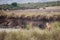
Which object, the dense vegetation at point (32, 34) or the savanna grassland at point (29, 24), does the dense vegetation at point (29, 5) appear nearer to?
the savanna grassland at point (29, 24)

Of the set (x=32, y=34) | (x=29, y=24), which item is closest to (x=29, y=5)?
(x=29, y=24)

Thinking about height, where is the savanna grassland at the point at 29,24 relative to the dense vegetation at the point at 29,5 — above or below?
below

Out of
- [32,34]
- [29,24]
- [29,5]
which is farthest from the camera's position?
[29,5]

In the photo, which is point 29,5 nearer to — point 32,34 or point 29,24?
point 29,24

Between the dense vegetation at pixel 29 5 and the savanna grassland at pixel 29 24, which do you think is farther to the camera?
the dense vegetation at pixel 29 5

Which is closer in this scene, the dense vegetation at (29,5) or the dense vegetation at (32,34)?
the dense vegetation at (32,34)

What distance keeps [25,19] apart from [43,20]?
495 mm

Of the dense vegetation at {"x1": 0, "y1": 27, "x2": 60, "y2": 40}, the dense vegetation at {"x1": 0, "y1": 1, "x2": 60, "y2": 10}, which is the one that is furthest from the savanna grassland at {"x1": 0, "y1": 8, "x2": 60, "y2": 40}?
the dense vegetation at {"x1": 0, "y1": 1, "x2": 60, "y2": 10}

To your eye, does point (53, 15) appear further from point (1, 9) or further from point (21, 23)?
point (1, 9)

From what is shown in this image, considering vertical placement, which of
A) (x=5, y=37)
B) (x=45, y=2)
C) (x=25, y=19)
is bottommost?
(x=5, y=37)

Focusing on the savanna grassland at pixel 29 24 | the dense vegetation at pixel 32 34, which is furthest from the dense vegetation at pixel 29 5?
the dense vegetation at pixel 32 34

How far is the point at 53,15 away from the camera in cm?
621

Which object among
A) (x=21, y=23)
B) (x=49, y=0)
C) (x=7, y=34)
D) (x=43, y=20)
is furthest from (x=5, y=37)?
(x=49, y=0)

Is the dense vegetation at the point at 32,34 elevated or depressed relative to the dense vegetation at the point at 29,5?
depressed
